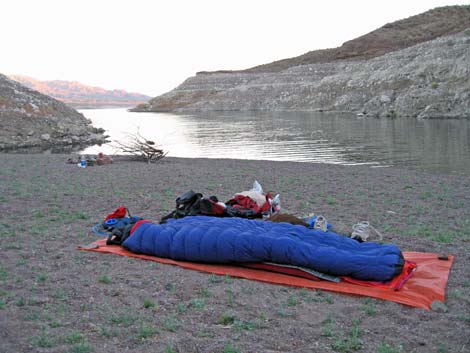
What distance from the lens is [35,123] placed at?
34125mm

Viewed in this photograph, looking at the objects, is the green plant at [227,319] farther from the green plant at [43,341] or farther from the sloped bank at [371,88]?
the sloped bank at [371,88]

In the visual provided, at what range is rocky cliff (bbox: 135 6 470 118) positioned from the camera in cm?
4859

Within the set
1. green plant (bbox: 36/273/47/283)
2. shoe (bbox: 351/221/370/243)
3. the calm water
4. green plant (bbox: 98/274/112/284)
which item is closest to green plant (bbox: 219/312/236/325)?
green plant (bbox: 98/274/112/284)

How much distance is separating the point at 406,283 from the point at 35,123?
32.3 meters

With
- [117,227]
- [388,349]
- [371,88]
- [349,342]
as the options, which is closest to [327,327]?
[349,342]

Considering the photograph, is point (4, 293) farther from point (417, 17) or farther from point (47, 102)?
point (417, 17)

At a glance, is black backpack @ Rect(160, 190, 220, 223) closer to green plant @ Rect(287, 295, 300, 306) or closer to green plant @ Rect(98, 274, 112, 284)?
green plant @ Rect(98, 274, 112, 284)

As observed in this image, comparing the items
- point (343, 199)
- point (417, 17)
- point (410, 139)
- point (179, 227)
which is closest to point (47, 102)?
point (410, 139)

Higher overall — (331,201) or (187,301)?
(187,301)

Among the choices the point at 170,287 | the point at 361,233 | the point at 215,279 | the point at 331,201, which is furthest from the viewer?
the point at 331,201

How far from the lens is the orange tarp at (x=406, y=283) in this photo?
516 centimetres

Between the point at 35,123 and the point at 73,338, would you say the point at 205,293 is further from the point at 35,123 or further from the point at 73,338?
the point at 35,123

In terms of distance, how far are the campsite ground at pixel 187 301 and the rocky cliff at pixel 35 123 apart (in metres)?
22.5

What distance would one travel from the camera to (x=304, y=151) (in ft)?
81.2
